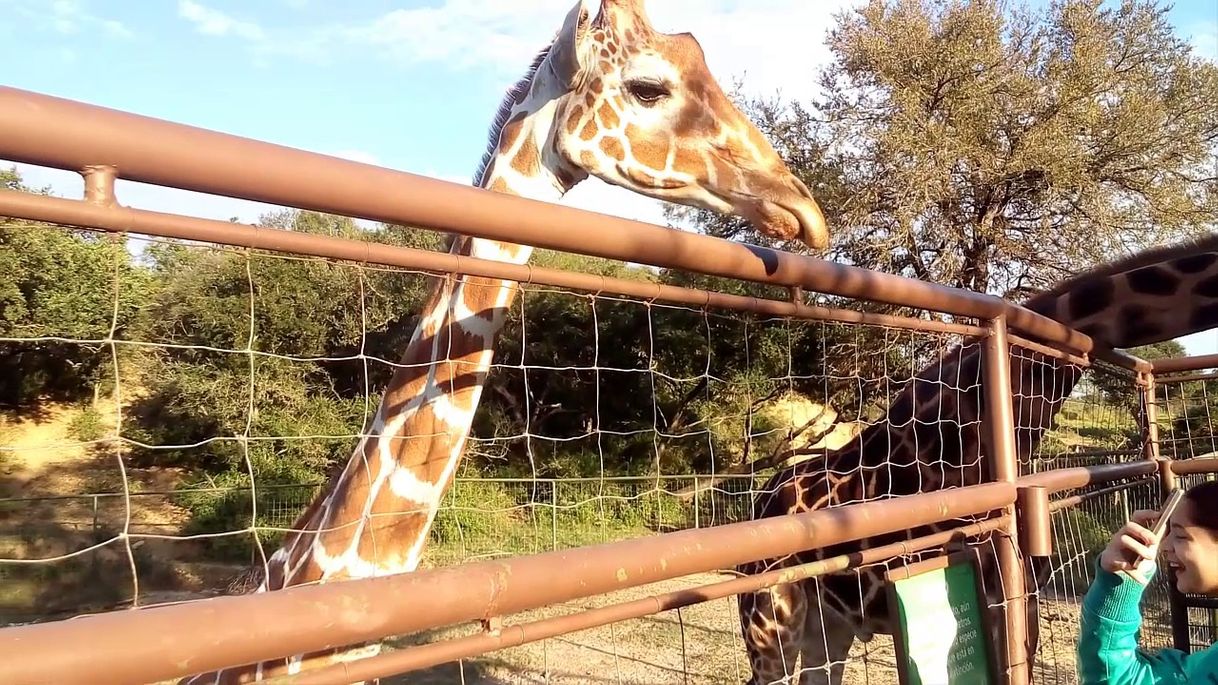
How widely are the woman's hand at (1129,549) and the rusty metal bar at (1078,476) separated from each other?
0.24 metres

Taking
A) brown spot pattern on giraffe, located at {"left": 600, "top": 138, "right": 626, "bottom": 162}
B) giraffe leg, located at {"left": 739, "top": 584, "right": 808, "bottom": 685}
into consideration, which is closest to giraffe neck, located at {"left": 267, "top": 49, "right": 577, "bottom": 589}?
brown spot pattern on giraffe, located at {"left": 600, "top": 138, "right": 626, "bottom": 162}

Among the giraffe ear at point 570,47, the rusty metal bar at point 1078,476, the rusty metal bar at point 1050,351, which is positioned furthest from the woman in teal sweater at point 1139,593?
the giraffe ear at point 570,47

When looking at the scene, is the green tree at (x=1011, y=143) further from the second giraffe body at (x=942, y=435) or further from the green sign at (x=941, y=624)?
the green sign at (x=941, y=624)

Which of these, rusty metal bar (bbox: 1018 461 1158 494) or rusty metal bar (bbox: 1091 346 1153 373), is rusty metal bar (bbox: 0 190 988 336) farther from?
rusty metal bar (bbox: 1091 346 1153 373)

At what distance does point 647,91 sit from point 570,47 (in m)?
0.29

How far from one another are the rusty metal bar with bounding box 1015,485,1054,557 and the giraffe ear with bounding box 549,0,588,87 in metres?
1.80

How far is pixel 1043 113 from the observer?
9789mm

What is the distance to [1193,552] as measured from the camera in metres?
1.53

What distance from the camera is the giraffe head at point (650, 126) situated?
2.58 metres

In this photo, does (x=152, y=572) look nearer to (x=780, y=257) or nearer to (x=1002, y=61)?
(x=780, y=257)

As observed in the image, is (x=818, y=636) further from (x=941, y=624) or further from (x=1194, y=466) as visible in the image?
(x=941, y=624)

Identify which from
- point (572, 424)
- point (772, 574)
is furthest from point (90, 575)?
point (772, 574)

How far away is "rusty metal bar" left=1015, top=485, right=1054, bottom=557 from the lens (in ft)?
5.83

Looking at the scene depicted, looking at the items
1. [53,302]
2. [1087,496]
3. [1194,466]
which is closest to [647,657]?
[1194,466]
